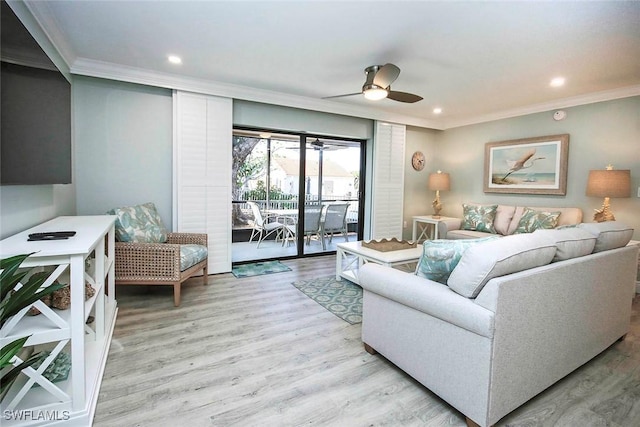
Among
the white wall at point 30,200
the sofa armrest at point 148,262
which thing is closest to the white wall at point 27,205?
the white wall at point 30,200

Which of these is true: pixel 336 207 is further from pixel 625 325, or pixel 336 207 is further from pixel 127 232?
pixel 625 325

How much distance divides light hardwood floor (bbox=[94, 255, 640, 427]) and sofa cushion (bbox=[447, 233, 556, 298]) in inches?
28.7

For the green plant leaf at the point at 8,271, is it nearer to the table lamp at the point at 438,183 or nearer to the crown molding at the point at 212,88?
the crown molding at the point at 212,88

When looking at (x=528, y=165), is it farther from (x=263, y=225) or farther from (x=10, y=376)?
(x=10, y=376)

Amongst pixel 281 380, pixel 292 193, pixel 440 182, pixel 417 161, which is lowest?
pixel 281 380

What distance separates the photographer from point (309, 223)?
511 cm

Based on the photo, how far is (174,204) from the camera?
3.84 metres

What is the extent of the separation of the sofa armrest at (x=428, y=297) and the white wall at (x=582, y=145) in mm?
3649

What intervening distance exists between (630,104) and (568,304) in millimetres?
3435

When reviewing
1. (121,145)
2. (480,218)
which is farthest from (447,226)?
(121,145)

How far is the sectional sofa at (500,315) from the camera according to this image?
1.50 meters

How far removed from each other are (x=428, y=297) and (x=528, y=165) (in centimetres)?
406

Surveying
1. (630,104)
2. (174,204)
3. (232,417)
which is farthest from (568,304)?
(174,204)

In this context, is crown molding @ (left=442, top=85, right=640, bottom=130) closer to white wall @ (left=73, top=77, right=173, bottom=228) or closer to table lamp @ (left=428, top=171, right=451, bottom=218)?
table lamp @ (left=428, top=171, right=451, bottom=218)
